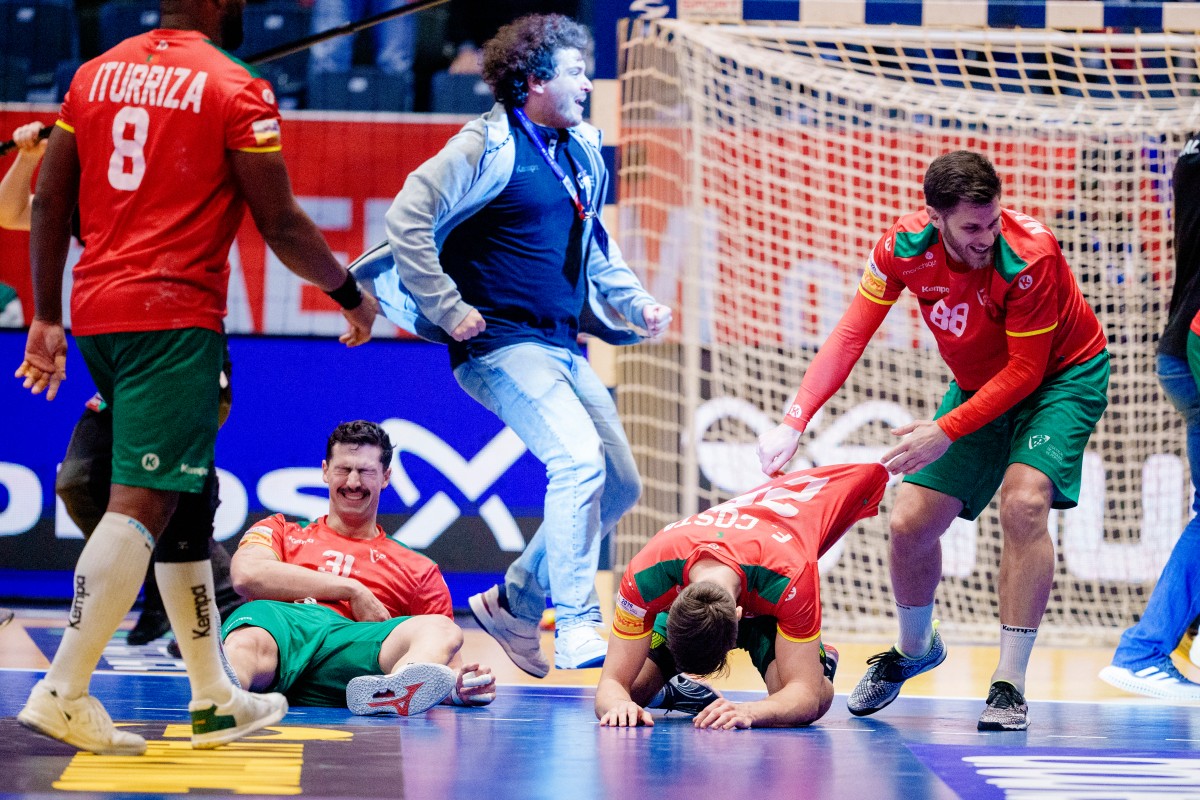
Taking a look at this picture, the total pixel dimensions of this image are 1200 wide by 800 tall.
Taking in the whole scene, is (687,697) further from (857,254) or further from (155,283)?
(857,254)

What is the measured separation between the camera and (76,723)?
2.94m

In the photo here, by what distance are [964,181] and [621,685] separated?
5.11 ft

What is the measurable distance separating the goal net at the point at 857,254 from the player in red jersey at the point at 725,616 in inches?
86.3

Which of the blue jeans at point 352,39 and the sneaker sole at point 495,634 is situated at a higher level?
the blue jeans at point 352,39

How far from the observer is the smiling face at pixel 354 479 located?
4355 mm

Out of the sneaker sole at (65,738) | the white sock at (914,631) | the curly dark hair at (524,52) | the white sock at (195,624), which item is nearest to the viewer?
the sneaker sole at (65,738)

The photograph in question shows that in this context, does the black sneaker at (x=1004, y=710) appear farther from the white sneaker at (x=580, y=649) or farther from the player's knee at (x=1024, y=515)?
the white sneaker at (x=580, y=649)

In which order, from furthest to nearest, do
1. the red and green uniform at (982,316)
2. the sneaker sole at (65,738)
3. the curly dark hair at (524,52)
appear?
the curly dark hair at (524,52) < the red and green uniform at (982,316) < the sneaker sole at (65,738)

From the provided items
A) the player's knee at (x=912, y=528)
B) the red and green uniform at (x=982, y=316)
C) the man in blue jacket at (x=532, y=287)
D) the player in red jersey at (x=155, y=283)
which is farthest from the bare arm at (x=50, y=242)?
the player's knee at (x=912, y=528)

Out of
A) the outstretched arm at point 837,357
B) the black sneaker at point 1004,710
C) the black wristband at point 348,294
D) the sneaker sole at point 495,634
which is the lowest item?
the sneaker sole at point 495,634

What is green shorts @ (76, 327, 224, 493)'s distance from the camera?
3.00m

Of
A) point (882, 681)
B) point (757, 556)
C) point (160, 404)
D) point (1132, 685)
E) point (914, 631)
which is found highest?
point (160, 404)

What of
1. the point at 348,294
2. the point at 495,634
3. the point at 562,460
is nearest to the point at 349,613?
the point at 495,634

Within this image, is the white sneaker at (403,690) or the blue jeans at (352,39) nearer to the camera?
the white sneaker at (403,690)
